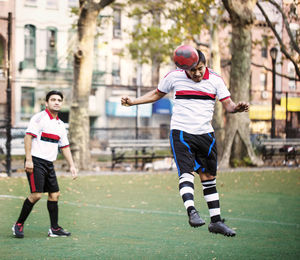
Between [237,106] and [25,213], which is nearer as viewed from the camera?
[237,106]

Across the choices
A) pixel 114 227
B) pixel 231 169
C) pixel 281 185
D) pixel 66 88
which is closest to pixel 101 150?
pixel 231 169

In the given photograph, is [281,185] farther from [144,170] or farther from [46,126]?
[46,126]

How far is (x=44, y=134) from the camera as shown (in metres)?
8.12

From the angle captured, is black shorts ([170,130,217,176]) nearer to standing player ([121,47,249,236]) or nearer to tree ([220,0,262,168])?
standing player ([121,47,249,236])

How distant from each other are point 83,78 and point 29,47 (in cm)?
2433

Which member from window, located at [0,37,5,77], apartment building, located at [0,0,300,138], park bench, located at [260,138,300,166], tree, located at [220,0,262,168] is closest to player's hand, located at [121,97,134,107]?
window, located at [0,37,5,77]

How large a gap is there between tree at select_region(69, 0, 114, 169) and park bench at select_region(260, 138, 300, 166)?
7.53 metres

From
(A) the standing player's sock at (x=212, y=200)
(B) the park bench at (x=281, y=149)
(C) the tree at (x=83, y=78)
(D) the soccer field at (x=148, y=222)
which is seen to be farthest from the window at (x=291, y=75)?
(A) the standing player's sock at (x=212, y=200)

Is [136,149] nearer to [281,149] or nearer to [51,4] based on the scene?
[281,149]

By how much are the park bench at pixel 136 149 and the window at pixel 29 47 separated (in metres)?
22.6

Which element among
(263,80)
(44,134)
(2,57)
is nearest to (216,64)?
(2,57)

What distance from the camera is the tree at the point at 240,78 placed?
20984 millimetres

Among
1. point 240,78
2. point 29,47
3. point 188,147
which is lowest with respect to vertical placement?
point 188,147

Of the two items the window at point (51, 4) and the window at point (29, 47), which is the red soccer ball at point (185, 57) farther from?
the window at point (51, 4)
